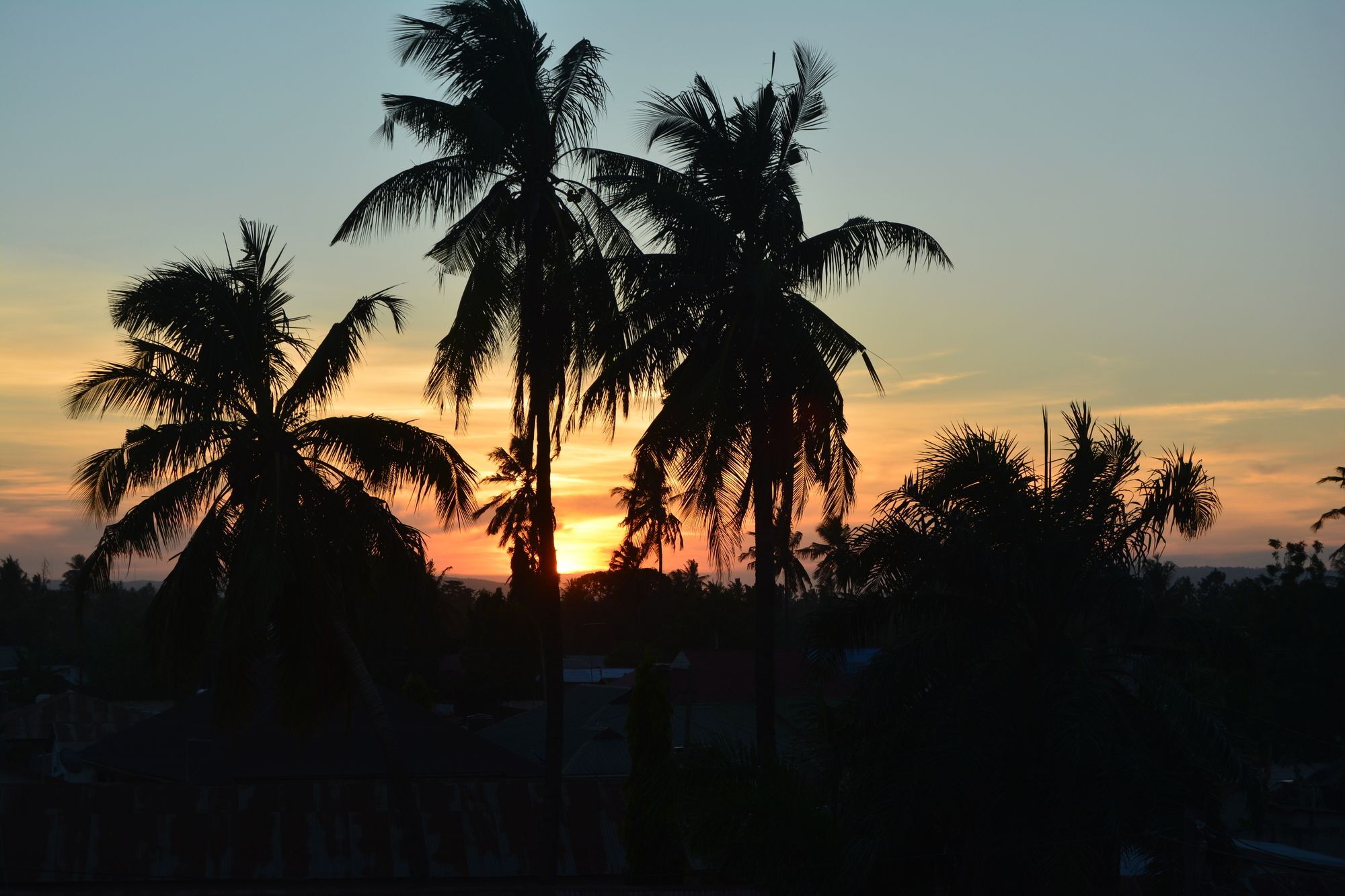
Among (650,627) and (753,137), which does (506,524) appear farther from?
(650,627)

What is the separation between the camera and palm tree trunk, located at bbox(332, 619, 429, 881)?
64.7 feet

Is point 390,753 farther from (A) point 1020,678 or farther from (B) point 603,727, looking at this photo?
(B) point 603,727

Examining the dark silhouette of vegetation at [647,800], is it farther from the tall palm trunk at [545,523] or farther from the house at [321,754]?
the house at [321,754]

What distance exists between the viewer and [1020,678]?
14.0 meters

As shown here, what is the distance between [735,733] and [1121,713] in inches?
1113

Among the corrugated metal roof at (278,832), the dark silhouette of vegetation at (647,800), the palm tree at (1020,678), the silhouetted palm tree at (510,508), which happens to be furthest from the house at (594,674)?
the palm tree at (1020,678)

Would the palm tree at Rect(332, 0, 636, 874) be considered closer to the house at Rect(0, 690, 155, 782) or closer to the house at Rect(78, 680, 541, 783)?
the house at Rect(78, 680, 541, 783)

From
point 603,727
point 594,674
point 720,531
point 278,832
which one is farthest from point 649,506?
point 594,674

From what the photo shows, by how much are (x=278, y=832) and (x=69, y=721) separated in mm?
32311

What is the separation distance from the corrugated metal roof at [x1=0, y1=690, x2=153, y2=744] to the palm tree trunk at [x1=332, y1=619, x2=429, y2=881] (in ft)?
118

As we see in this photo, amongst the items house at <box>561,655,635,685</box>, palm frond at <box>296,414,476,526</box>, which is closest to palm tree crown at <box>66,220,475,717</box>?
palm frond at <box>296,414,476,526</box>

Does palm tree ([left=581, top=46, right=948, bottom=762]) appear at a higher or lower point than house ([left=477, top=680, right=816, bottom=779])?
higher

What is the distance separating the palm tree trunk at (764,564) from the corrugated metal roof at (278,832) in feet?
29.5

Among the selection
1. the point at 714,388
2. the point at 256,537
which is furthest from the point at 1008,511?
the point at 256,537
